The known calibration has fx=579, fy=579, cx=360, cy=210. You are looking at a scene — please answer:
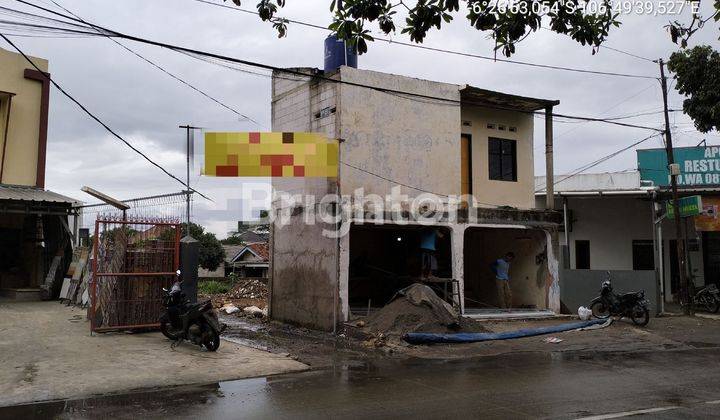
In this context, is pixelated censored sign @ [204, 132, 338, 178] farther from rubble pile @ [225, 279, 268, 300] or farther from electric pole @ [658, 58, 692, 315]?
electric pole @ [658, 58, 692, 315]

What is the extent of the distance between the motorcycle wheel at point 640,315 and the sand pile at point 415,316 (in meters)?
5.86

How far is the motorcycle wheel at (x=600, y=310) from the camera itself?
16.5 meters

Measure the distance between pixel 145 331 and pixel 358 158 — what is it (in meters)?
6.36

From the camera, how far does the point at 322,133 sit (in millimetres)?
14836

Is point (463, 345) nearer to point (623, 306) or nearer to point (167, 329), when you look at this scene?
point (167, 329)

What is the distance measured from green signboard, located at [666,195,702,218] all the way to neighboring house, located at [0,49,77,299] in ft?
63.5

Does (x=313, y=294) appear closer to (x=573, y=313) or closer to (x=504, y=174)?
(x=504, y=174)

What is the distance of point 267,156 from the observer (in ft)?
48.6

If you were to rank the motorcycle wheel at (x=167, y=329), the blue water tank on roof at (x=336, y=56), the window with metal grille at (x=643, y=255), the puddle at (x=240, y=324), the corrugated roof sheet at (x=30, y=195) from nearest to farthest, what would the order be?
the motorcycle wheel at (x=167, y=329)
the puddle at (x=240, y=324)
the blue water tank on roof at (x=336, y=56)
the corrugated roof sheet at (x=30, y=195)
the window with metal grille at (x=643, y=255)

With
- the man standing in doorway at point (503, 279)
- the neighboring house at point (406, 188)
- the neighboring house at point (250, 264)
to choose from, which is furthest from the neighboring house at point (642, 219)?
the neighboring house at point (250, 264)

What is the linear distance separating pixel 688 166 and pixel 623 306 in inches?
394

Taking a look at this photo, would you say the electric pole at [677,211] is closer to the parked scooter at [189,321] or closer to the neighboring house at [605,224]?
the neighboring house at [605,224]

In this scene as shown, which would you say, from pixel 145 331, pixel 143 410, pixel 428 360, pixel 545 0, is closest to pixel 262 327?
pixel 145 331

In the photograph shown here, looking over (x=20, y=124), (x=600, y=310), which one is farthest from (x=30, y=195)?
(x=600, y=310)
